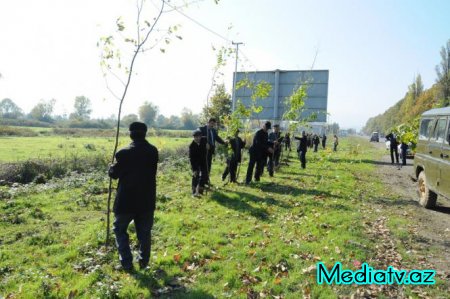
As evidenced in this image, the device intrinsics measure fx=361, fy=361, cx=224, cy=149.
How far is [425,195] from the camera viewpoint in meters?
9.67

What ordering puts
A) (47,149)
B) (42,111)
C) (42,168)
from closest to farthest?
(42,168)
(47,149)
(42,111)

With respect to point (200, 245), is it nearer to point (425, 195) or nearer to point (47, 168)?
point (425, 195)

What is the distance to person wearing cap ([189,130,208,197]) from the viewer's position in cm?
990

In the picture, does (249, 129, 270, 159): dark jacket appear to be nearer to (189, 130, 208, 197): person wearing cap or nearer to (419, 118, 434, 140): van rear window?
(189, 130, 208, 197): person wearing cap

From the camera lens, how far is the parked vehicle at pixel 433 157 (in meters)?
8.17

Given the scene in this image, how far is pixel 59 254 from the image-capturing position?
5762 mm

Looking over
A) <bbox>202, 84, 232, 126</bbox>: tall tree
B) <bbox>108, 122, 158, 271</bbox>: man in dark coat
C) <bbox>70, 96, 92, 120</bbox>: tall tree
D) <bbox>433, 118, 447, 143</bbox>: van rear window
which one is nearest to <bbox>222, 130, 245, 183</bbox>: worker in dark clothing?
<bbox>202, 84, 232, 126</bbox>: tall tree

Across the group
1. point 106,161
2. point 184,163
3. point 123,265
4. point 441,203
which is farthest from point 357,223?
point 106,161

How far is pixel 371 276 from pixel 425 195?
222 inches

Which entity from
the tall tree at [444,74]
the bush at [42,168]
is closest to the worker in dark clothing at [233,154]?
the bush at [42,168]

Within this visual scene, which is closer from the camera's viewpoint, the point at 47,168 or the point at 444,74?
the point at 47,168

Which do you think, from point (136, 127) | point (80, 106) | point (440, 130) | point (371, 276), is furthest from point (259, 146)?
point (80, 106)

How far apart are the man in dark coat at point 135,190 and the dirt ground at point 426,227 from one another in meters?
4.35

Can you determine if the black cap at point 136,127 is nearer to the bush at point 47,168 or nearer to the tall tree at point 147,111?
the bush at point 47,168
